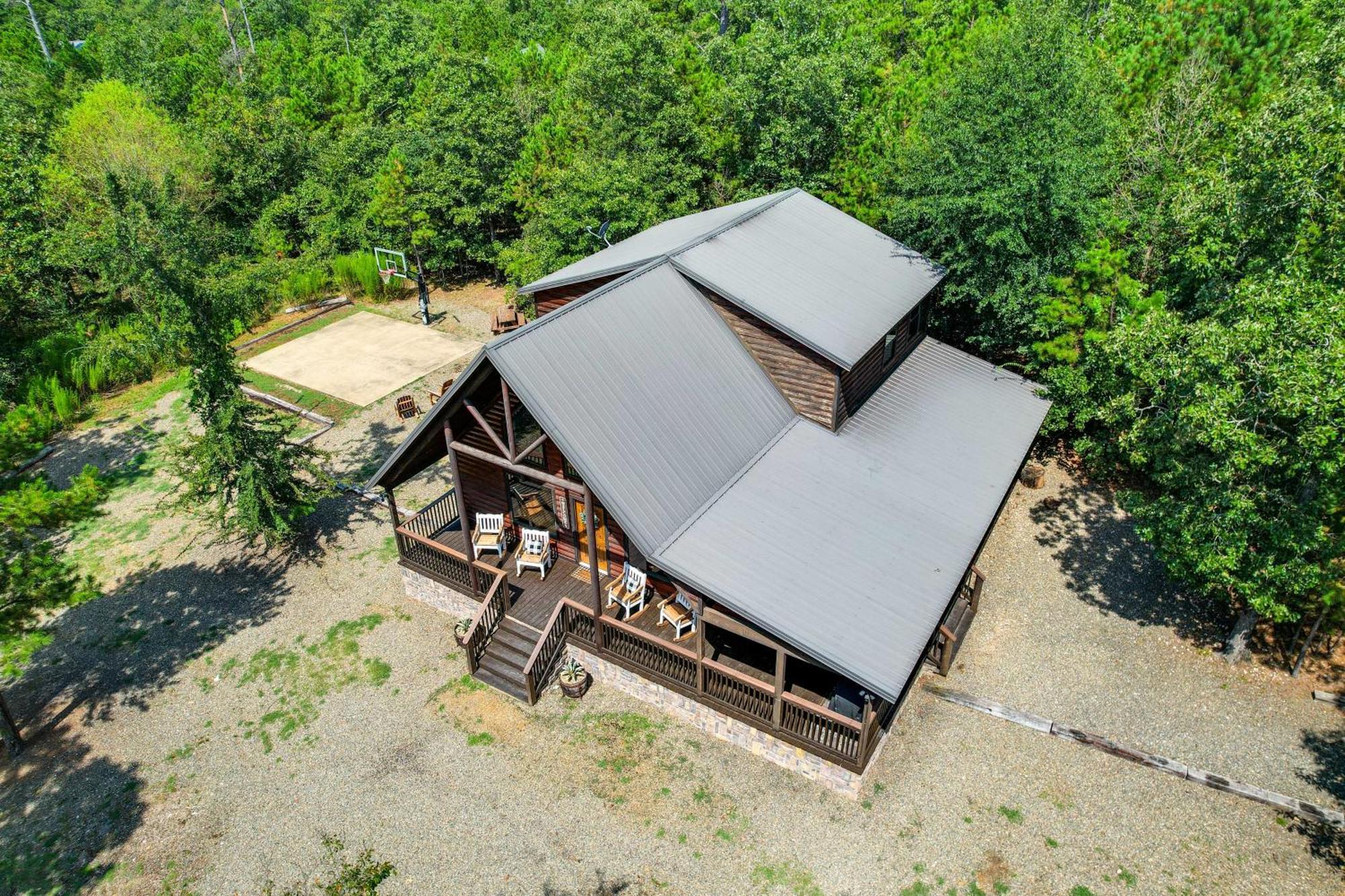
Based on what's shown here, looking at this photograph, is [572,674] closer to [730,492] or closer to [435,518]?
[730,492]

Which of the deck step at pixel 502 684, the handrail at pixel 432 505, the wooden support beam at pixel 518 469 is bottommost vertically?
the deck step at pixel 502 684

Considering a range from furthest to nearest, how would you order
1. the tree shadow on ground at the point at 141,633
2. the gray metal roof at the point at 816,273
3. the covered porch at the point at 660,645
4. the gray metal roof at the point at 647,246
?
1. the gray metal roof at the point at 647,246
2. the gray metal roof at the point at 816,273
3. the tree shadow on ground at the point at 141,633
4. the covered porch at the point at 660,645

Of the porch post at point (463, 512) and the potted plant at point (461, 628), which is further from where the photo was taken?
the potted plant at point (461, 628)

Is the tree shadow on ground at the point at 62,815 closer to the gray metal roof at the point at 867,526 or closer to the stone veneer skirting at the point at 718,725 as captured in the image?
the stone veneer skirting at the point at 718,725

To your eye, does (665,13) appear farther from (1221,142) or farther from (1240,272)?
(1240,272)

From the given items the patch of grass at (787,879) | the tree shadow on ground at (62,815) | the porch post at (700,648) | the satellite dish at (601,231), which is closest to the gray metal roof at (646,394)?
the porch post at (700,648)

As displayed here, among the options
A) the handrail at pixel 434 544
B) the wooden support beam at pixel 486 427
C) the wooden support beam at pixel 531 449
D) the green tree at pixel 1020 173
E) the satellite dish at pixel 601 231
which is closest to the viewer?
the wooden support beam at pixel 531 449

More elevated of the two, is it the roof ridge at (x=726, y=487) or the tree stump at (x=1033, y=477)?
the roof ridge at (x=726, y=487)
